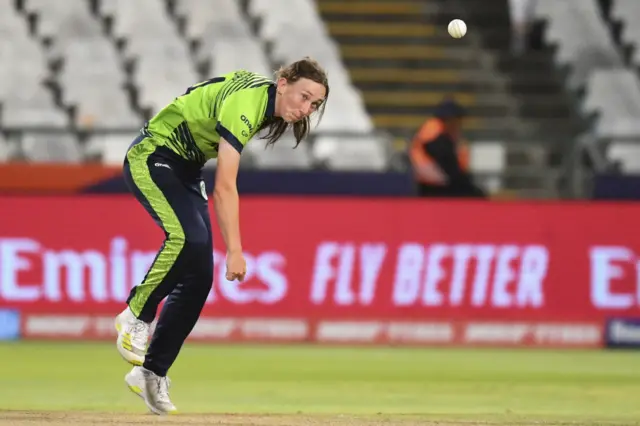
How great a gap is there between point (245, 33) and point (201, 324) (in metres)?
5.92

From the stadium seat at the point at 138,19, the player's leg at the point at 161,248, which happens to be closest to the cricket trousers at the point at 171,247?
the player's leg at the point at 161,248

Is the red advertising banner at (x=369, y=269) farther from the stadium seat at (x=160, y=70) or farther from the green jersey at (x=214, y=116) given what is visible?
the green jersey at (x=214, y=116)

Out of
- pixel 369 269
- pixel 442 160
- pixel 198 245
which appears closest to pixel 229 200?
pixel 198 245

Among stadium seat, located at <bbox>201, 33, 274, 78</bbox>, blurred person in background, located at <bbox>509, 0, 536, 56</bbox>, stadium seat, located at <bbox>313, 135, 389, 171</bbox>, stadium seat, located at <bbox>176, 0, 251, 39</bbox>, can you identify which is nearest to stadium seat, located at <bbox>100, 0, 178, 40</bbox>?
stadium seat, located at <bbox>176, 0, 251, 39</bbox>

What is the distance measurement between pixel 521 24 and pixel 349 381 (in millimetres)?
9784

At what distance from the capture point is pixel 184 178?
23.5ft

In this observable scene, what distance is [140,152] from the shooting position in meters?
7.14

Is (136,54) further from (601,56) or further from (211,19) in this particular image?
(601,56)

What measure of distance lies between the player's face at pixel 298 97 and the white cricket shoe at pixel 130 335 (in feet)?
4.37

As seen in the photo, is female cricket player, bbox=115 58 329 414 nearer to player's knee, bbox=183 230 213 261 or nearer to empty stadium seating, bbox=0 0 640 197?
player's knee, bbox=183 230 213 261

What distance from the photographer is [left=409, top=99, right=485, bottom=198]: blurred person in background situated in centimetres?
1315

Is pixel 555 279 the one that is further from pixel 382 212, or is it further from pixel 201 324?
pixel 201 324

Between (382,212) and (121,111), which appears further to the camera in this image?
(121,111)

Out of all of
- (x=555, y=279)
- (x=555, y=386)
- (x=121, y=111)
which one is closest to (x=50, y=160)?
(x=121, y=111)
